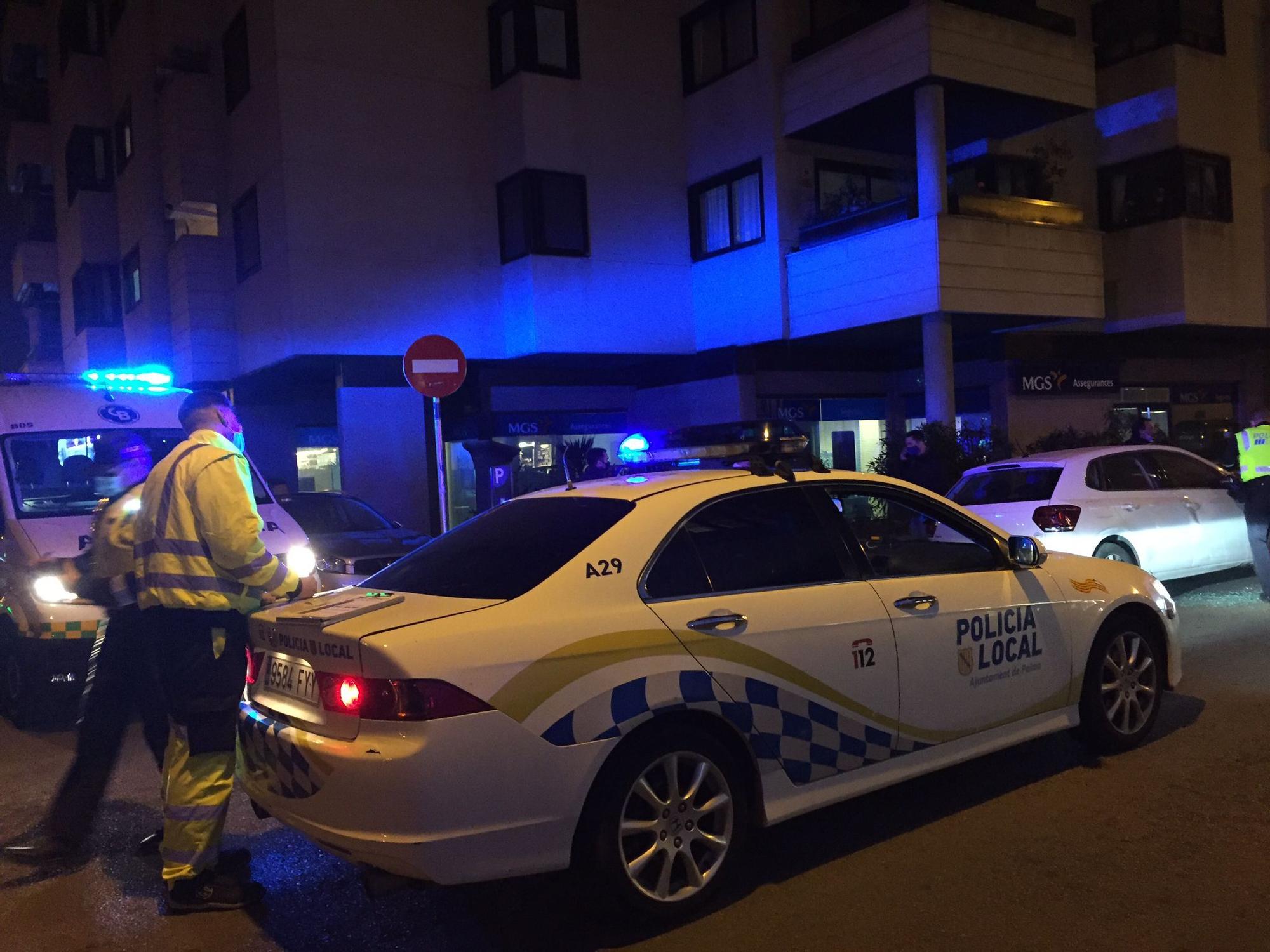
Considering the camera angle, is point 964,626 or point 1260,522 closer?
point 964,626

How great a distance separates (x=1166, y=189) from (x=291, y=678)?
62.4 ft

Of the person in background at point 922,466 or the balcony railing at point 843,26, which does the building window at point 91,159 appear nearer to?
the balcony railing at point 843,26

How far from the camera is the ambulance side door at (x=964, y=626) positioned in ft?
14.8

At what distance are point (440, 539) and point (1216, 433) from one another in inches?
879

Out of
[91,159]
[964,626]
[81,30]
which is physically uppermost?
[81,30]

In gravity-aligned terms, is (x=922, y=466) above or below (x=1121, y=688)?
above

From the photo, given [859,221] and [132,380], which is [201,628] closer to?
[132,380]

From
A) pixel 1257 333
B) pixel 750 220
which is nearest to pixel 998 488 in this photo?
pixel 750 220

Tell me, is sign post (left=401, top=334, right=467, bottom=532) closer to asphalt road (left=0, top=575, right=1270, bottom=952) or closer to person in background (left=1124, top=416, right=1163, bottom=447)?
asphalt road (left=0, top=575, right=1270, bottom=952)

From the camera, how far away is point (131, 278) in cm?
2216

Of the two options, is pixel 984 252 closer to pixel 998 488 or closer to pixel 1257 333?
pixel 998 488

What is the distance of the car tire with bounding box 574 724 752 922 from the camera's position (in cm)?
360

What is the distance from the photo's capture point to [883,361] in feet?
65.7

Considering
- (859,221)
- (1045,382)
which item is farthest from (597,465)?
(1045,382)
